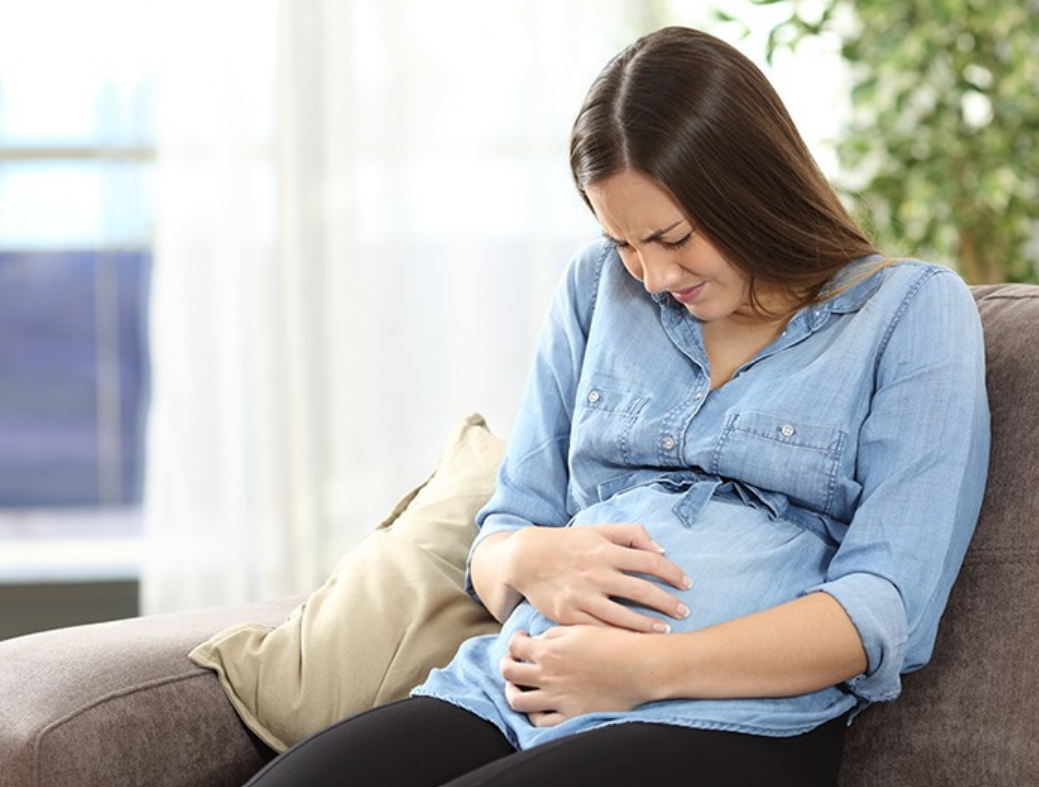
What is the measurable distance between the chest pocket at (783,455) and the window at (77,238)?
1893 mm

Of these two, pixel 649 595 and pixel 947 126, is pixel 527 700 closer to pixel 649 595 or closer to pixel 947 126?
pixel 649 595

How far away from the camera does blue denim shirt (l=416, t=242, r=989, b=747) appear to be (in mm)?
1295

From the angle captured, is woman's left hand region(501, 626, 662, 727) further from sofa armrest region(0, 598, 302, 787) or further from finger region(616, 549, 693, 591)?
sofa armrest region(0, 598, 302, 787)

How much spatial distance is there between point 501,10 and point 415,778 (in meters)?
1.95

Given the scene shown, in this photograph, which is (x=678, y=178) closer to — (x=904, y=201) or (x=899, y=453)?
(x=899, y=453)

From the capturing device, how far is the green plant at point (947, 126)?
8.82 feet

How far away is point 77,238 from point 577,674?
3.07 m

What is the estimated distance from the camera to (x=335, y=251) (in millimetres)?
2945

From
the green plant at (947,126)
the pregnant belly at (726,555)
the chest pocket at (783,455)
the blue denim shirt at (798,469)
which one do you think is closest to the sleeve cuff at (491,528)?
the blue denim shirt at (798,469)

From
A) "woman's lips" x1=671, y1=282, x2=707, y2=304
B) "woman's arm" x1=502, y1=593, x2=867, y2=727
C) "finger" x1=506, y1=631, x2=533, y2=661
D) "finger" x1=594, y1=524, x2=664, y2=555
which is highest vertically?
"woman's lips" x1=671, y1=282, x2=707, y2=304

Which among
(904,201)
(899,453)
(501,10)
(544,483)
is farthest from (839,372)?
(501,10)

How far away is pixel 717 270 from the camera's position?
1.41 metres

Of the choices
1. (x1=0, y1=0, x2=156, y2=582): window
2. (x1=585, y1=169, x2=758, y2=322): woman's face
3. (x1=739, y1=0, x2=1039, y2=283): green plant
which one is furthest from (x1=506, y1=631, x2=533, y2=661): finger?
(x1=0, y1=0, x2=156, y2=582): window

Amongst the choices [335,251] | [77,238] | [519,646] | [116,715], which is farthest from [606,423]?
[77,238]
